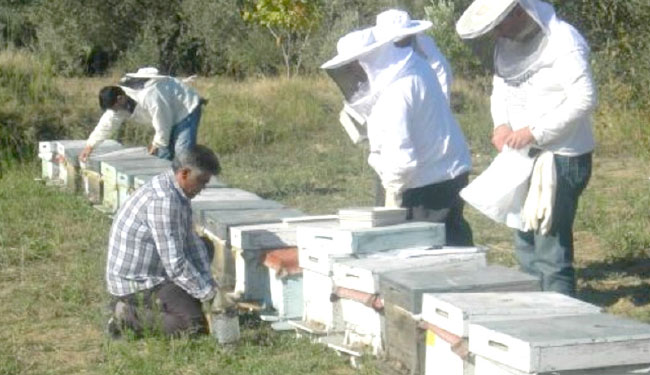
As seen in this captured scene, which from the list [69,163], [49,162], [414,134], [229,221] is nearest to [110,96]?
[69,163]

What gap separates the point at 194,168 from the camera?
260 inches

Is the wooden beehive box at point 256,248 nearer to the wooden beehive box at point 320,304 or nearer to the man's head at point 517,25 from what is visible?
the wooden beehive box at point 320,304

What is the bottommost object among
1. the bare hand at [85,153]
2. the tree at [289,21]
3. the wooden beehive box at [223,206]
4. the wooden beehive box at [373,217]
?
the wooden beehive box at [223,206]

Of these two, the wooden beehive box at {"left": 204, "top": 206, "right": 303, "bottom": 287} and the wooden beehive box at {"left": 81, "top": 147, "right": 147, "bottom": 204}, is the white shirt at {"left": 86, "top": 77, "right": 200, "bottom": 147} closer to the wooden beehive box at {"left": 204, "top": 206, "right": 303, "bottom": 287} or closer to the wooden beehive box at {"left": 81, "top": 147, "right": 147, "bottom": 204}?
the wooden beehive box at {"left": 81, "top": 147, "right": 147, "bottom": 204}

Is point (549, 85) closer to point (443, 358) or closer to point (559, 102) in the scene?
point (559, 102)

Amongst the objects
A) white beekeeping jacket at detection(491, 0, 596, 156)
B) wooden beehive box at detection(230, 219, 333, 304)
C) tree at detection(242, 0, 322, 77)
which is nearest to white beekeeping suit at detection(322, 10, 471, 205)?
white beekeeping jacket at detection(491, 0, 596, 156)

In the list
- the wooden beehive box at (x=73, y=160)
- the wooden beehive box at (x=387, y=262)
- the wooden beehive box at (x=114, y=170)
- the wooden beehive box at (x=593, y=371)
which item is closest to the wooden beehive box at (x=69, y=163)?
the wooden beehive box at (x=73, y=160)

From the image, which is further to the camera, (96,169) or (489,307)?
(96,169)

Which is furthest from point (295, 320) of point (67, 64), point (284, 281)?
point (67, 64)

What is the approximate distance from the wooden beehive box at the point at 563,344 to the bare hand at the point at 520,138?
1.54 metres

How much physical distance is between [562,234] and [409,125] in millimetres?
972

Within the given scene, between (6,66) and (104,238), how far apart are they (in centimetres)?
773

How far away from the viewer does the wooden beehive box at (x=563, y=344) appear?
4562 millimetres

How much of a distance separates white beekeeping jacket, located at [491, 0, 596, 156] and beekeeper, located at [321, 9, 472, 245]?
402 millimetres
